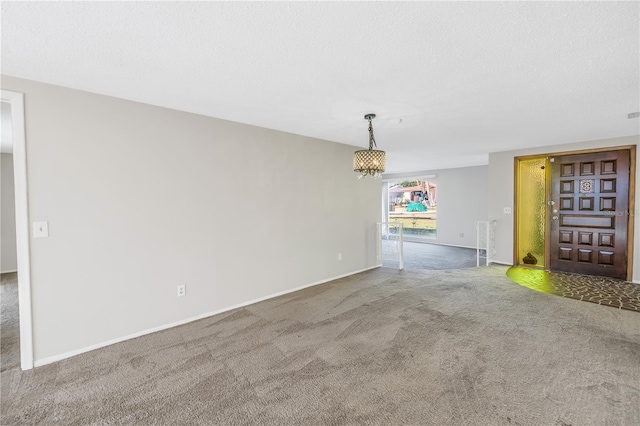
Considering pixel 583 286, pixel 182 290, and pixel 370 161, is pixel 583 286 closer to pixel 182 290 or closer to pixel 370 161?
pixel 370 161

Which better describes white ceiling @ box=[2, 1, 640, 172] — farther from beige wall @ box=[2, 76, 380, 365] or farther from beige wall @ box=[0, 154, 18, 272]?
beige wall @ box=[0, 154, 18, 272]

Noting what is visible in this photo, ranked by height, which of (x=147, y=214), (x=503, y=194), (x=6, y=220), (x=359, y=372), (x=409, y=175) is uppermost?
(x=409, y=175)

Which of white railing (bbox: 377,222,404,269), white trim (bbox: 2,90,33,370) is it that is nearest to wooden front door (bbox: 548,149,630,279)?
white railing (bbox: 377,222,404,269)

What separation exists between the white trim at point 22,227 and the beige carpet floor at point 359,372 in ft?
0.78

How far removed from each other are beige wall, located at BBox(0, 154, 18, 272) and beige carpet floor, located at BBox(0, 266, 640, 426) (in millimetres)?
4489

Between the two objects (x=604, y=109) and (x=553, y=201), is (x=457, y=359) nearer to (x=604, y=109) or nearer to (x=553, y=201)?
(x=604, y=109)

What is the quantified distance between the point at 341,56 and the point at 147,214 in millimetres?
2318

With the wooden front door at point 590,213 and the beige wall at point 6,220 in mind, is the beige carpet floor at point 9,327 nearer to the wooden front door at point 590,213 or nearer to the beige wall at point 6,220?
the beige wall at point 6,220

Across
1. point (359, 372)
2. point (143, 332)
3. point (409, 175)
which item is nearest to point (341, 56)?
point (359, 372)

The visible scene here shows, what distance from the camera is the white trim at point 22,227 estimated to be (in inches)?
87.7

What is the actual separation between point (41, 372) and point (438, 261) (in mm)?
6243

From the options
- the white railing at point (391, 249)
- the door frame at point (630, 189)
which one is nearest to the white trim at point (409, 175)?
the white railing at point (391, 249)

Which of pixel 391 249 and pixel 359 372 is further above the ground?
pixel 391 249

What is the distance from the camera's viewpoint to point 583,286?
415 cm
